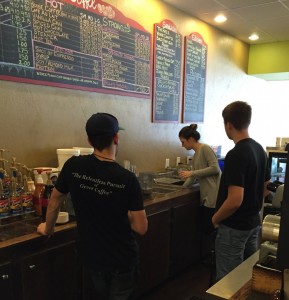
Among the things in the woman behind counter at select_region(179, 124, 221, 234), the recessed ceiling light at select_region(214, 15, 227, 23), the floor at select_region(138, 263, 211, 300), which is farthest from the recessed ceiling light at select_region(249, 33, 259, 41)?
the floor at select_region(138, 263, 211, 300)

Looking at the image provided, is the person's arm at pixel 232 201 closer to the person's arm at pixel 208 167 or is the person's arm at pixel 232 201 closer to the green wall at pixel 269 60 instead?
the person's arm at pixel 208 167

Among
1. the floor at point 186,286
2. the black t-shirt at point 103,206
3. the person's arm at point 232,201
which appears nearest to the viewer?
the black t-shirt at point 103,206

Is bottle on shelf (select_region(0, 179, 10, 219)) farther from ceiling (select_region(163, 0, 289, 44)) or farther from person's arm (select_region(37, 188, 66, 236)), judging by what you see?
ceiling (select_region(163, 0, 289, 44))

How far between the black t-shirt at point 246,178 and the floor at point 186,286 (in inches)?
38.1

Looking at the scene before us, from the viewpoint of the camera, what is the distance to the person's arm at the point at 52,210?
1495 mm

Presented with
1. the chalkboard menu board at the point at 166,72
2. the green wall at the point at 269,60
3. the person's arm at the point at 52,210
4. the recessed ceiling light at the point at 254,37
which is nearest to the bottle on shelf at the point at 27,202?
the person's arm at the point at 52,210

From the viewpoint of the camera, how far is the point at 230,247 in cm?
190

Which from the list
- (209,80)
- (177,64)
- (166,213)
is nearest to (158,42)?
(177,64)

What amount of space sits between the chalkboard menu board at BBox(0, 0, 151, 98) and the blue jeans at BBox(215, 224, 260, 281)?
1587 millimetres

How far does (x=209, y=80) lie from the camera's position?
4246 mm

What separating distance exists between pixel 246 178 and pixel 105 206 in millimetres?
903

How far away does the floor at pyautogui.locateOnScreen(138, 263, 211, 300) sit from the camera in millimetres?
2557

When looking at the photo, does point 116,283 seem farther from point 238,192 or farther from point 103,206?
point 238,192

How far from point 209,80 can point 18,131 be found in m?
2.89
